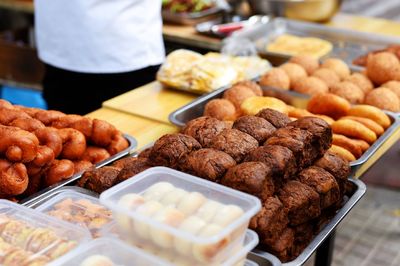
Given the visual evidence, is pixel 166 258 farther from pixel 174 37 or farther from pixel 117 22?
pixel 174 37

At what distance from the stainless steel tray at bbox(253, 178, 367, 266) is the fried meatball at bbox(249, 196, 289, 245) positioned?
0.19 ft

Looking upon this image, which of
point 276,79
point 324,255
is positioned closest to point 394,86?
point 276,79

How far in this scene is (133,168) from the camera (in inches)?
76.0

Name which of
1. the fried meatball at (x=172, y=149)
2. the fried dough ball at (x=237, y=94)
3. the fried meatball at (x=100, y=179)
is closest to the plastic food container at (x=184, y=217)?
the fried meatball at (x=172, y=149)

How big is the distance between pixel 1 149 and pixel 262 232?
0.95 m

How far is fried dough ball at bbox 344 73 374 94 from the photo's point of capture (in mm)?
3225

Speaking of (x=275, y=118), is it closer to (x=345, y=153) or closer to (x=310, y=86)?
(x=345, y=153)

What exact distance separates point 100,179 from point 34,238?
19.6 inches

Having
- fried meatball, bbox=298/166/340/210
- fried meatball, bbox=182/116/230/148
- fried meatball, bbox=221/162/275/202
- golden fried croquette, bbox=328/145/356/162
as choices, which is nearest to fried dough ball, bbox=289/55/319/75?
golden fried croquette, bbox=328/145/356/162

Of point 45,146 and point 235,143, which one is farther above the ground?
point 235,143

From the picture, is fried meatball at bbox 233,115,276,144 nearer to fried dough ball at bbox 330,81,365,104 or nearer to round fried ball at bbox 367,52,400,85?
fried dough ball at bbox 330,81,365,104

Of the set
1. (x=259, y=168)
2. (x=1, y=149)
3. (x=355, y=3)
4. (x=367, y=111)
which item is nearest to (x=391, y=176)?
(x=367, y=111)

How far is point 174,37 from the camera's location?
15.4ft

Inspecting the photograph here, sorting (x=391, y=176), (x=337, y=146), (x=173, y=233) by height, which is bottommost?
(x=391, y=176)
